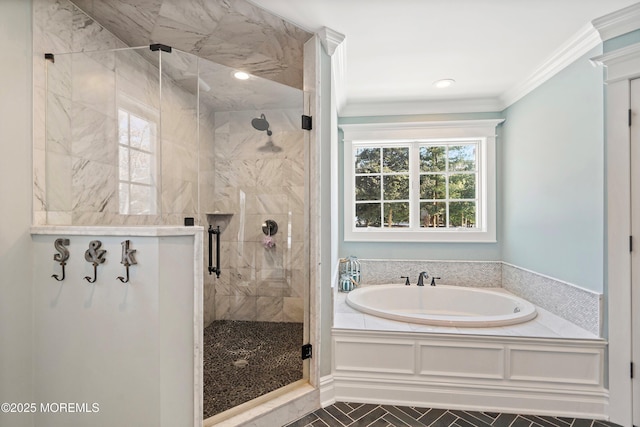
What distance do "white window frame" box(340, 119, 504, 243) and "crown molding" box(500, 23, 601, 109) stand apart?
374mm

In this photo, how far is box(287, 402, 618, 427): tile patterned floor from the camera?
1.73m

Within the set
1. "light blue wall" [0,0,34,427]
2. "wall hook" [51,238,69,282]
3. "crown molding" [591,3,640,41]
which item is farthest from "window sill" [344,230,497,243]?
"light blue wall" [0,0,34,427]

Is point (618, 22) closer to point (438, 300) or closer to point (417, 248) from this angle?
point (417, 248)

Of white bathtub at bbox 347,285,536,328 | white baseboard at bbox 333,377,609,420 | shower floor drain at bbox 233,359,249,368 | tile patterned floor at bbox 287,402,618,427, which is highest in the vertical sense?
white bathtub at bbox 347,285,536,328

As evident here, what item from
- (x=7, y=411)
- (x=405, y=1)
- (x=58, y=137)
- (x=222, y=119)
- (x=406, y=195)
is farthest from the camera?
(x=406, y=195)

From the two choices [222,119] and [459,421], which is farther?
[222,119]

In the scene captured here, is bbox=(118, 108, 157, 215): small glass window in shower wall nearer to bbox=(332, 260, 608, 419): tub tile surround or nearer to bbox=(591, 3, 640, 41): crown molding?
bbox=(332, 260, 608, 419): tub tile surround

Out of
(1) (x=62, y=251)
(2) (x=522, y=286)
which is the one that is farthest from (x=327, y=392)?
(2) (x=522, y=286)

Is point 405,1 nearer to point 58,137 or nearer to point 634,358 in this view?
point 58,137

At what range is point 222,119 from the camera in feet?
6.51

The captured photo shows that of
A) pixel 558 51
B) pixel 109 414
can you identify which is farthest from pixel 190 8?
pixel 558 51

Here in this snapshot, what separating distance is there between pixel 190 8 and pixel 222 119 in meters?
0.63

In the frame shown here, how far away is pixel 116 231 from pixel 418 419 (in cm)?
199

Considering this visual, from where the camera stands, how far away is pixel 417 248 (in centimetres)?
307
